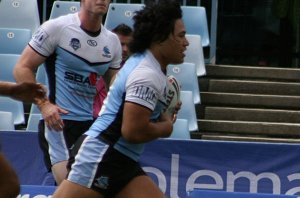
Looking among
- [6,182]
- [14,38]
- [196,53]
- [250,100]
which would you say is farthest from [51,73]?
[250,100]

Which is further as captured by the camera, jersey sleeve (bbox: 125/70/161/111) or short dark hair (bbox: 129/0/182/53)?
short dark hair (bbox: 129/0/182/53)

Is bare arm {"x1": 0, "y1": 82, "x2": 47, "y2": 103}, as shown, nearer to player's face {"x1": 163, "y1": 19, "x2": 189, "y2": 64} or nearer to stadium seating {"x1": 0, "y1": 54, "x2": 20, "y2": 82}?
player's face {"x1": 163, "y1": 19, "x2": 189, "y2": 64}

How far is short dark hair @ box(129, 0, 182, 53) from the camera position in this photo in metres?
5.96

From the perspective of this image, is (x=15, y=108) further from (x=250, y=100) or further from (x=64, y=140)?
(x=64, y=140)

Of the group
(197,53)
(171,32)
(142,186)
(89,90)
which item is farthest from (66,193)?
(197,53)

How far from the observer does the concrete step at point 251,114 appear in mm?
11531

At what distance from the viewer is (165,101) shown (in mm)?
6031

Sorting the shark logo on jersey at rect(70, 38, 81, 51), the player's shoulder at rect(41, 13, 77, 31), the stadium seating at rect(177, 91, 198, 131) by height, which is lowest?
the stadium seating at rect(177, 91, 198, 131)

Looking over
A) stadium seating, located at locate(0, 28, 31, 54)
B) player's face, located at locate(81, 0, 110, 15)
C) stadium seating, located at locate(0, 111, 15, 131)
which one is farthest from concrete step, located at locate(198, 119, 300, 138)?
player's face, located at locate(81, 0, 110, 15)

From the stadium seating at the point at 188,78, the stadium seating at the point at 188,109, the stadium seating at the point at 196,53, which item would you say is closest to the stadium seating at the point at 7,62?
the stadium seating at the point at 188,78

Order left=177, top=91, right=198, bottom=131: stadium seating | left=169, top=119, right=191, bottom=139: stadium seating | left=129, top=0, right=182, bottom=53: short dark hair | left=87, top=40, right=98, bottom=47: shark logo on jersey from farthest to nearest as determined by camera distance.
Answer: left=177, top=91, right=198, bottom=131: stadium seating
left=169, top=119, right=191, bottom=139: stadium seating
left=87, top=40, right=98, bottom=47: shark logo on jersey
left=129, top=0, right=182, bottom=53: short dark hair

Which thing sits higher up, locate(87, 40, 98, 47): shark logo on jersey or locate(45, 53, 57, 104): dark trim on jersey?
locate(87, 40, 98, 47): shark logo on jersey

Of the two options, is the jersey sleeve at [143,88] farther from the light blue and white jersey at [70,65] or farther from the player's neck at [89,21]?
the player's neck at [89,21]

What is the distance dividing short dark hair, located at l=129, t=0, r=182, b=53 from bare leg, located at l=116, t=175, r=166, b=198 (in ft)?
2.30
